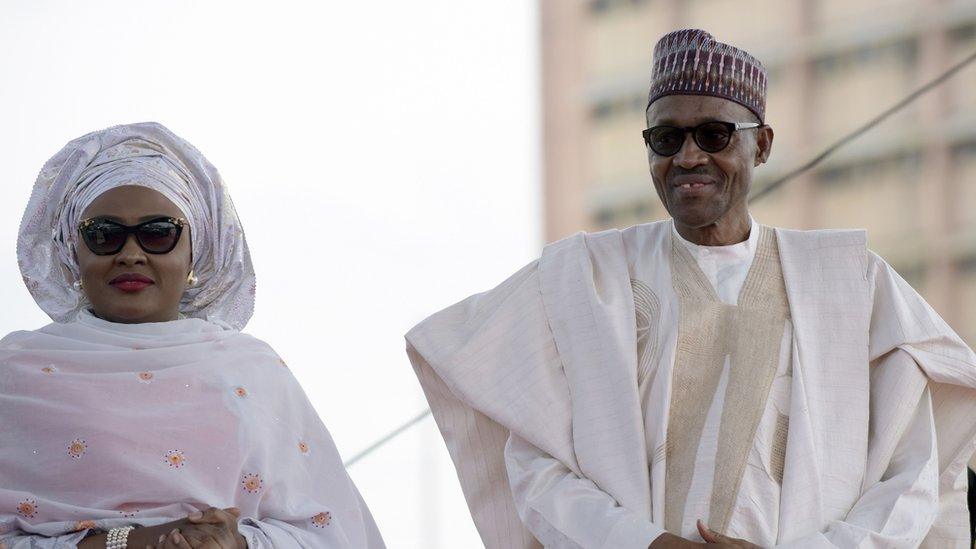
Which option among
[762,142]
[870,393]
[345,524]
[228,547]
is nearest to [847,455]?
[870,393]

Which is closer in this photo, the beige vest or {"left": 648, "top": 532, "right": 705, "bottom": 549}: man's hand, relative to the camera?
{"left": 648, "top": 532, "right": 705, "bottom": 549}: man's hand

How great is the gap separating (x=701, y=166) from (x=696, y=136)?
0.08 m

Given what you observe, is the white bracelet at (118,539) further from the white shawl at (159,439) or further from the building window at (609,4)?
the building window at (609,4)

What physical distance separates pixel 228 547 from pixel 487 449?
973 millimetres

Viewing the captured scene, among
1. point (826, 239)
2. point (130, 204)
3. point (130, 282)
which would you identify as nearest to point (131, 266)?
point (130, 282)

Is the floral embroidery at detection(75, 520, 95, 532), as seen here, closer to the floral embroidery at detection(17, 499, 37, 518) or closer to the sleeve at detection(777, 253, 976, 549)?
the floral embroidery at detection(17, 499, 37, 518)

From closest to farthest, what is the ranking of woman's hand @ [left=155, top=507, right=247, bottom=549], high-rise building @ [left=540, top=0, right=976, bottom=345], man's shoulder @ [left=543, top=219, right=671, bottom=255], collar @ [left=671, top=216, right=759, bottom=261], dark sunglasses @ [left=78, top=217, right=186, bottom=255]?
woman's hand @ [left=155, top=507, right=247, bottom=549], dark sunglasses @ [left=78, top=217, right=186, bottom=255], collar @ [left=671, top=216, right=759, bottom=261], man's shoulder @ [left=543, top=219, right=671, bottom=255], high-rise building @ [left=540, top=0, right=976, bottom=345]

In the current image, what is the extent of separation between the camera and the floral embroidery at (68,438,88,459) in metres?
3.30


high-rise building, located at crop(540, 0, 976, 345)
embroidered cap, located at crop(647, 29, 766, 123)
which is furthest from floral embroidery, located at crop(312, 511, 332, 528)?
high-rise building, located at crop(540, 0, 976, 345)

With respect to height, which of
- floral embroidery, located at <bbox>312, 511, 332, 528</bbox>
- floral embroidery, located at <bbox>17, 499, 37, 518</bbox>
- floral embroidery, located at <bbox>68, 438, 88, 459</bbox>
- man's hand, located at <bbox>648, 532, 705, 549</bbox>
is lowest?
man's hand, located at <bbox>648, 532, 705, 549</bbox>

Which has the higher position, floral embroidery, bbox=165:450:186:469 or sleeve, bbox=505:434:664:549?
floral embroidery, bbox=165:450:186:469

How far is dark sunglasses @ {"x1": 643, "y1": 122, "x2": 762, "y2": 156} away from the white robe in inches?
11.9

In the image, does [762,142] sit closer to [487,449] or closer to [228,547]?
[487,449]

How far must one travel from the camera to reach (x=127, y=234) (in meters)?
3.55
